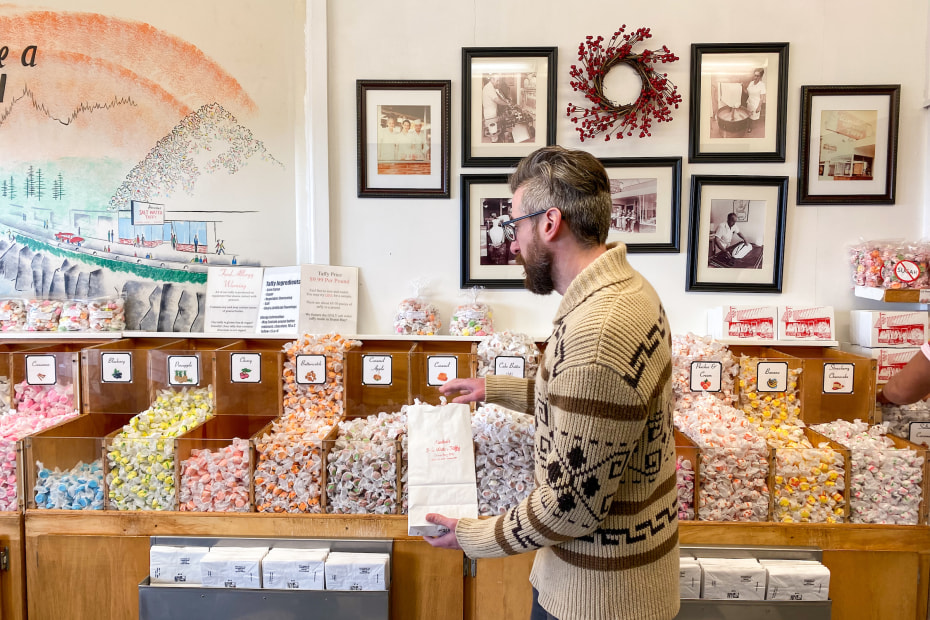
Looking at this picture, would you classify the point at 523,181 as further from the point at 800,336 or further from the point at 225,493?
the point at 800,336

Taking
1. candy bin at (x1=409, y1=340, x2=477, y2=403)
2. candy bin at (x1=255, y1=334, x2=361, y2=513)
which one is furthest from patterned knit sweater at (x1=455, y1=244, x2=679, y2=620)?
candy bin at (x1=409, y1=340, x2=477, y2=403)

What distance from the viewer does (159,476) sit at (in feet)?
7.06

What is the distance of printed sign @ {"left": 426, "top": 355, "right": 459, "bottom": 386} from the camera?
2.42 m

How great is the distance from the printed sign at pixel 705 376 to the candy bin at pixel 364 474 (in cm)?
121

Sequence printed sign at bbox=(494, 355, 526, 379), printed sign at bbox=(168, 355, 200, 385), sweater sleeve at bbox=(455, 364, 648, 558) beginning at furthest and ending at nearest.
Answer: printed sign at bbox=(168, 355, 200, 385) < printed sign at bbox=(494, 355, 526, 379) < sweater sleeve at bbox=(455, 364, 648, 558)

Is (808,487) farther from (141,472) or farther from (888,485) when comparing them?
(141,472)

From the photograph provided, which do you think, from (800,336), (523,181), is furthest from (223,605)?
(800,336)

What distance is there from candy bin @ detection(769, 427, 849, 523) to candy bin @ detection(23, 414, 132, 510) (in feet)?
8.00

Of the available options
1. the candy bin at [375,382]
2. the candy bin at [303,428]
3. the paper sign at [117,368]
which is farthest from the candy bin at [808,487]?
the paper sign at [117,368]

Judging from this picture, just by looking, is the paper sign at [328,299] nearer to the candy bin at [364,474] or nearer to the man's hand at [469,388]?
the candy bin at [364,474]

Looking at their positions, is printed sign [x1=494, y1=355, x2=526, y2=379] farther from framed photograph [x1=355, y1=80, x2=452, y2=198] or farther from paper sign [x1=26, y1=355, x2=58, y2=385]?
paper sign [x1=26, y1=355, x2=58, y2=385]

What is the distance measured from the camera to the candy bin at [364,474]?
6.90ft

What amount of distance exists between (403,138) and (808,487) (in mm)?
2213

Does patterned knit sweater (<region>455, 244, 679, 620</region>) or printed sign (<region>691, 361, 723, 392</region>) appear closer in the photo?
patterned knit sweater (<region>455, 244, 679, 620</region>)
